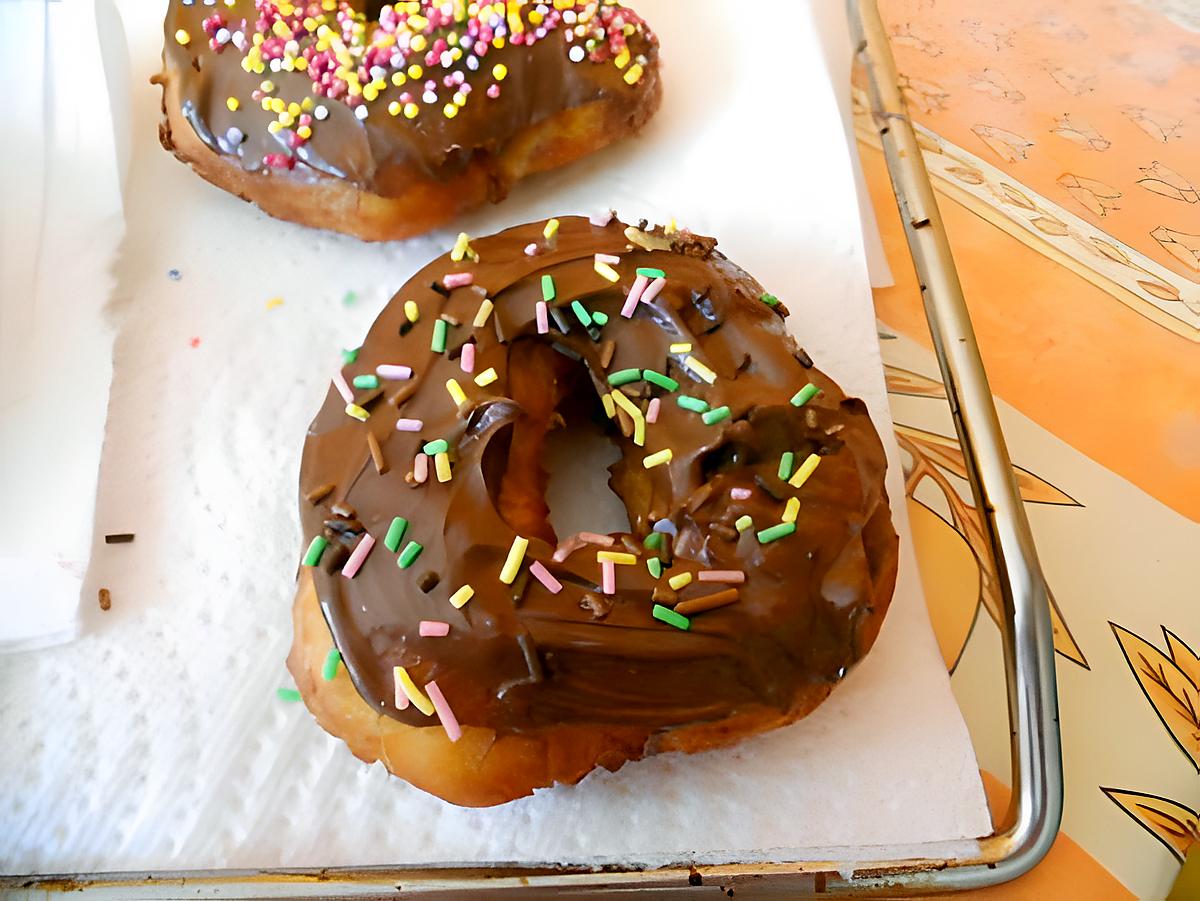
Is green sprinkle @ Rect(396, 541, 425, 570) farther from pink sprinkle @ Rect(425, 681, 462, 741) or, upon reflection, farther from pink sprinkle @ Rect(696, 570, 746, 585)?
pink sprinkle @ Rect(696, 570, 746, 585)

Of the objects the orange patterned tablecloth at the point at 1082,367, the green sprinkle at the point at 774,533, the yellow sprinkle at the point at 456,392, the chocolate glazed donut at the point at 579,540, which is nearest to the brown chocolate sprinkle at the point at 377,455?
the chocolate glazed donut at the point at 579,540

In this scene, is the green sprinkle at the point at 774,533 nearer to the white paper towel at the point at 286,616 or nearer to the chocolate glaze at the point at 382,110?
the white paper towel at the point at 286,616

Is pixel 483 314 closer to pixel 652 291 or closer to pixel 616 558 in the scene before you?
pixel 652 291

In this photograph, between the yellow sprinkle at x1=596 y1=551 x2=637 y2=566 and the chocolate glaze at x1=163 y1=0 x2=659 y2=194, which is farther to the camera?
the chocolate glaze at x1=163 y1=0 x2=659 y2=194

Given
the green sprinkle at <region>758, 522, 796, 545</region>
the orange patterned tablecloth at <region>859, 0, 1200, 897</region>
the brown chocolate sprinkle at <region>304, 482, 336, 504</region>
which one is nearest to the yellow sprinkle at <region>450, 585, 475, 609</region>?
the brown chocolate sprinkle at <region>304, 482, 336, 504</region>

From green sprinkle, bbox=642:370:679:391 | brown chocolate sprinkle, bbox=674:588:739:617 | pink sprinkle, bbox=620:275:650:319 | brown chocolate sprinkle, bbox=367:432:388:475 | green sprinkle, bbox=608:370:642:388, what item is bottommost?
brown chocolate sprinkle, bbox=674:588:739:617

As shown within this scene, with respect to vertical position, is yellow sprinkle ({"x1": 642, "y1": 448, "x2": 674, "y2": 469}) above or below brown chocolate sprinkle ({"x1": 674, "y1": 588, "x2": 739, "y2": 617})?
above
